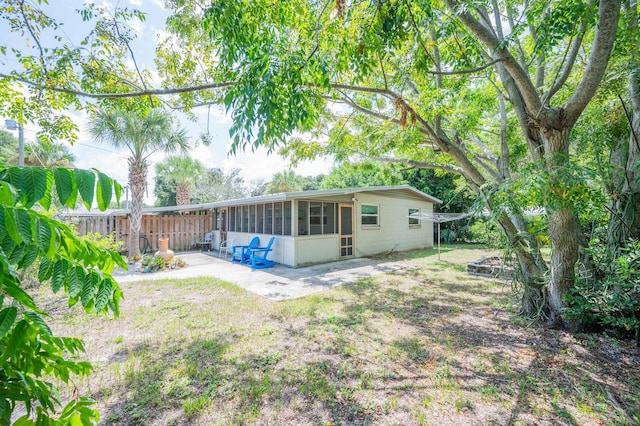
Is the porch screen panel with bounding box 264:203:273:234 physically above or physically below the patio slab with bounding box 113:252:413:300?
above

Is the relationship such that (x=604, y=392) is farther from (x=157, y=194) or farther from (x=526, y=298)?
(x=157, y=194)

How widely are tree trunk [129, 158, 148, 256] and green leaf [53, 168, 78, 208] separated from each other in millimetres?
11317

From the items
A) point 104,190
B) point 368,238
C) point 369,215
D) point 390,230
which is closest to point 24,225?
point 104,190

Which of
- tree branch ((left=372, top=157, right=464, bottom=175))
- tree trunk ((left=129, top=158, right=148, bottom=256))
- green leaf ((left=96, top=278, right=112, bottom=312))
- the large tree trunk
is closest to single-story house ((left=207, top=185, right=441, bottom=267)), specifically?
tree trunk ((left=129, top=158, right=148, bottom=256))

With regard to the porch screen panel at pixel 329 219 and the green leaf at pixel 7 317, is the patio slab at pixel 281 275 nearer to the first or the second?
the porch screen panel at pixel 329 219

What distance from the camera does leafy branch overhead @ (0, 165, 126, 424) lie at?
2.77ft

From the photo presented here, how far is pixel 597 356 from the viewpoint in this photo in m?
3.47

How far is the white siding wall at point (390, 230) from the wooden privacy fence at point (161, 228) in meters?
8.71

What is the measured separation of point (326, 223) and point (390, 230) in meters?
4.21

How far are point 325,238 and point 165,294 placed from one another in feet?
18.6

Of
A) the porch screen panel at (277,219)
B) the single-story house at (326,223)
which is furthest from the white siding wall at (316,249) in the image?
the porch screen panel at (277,219)

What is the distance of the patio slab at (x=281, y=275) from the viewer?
22.1 ft

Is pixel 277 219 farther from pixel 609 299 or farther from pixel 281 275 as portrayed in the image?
pixel 609 299

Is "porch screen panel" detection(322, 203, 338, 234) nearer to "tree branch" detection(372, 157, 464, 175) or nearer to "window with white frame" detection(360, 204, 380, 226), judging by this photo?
"window with white frame" detection(360, 204, 380, 226)
